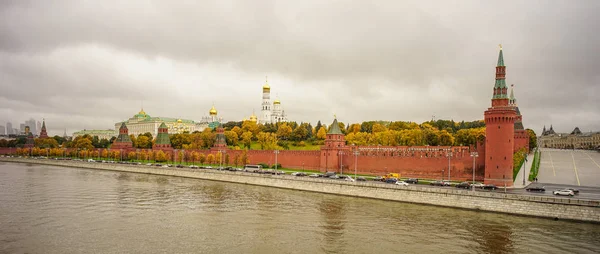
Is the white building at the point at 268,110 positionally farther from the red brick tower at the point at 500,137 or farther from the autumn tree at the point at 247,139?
the red brick tower at the point at 500,137

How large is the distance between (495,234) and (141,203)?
90.1 ft

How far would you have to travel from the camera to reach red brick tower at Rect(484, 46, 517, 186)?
39125 mm

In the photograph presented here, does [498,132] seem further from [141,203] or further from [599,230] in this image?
[141,203]

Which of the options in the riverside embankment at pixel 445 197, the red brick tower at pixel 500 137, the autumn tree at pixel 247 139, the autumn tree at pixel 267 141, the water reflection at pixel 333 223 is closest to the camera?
the water reflection at pixel 333 223

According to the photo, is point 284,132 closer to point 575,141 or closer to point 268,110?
point 268,110

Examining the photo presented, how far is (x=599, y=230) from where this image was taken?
26719 millimetres

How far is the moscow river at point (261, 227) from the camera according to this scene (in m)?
23.0

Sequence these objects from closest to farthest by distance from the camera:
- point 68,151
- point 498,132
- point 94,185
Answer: point 498,132, point 94,185, point 68,151

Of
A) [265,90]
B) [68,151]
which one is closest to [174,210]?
[68,151]

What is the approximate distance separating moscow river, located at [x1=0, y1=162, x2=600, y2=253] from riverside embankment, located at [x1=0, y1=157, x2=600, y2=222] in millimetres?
852

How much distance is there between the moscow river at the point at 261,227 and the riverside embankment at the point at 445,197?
2.80 ft

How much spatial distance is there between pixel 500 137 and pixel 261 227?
25.6 metres

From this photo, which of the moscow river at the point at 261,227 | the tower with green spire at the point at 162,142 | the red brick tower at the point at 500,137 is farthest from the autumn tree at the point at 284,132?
the red brick tower at the point at 500,137

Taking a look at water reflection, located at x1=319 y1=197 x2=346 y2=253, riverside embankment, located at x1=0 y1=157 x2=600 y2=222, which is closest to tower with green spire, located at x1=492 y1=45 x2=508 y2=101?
riverside embankment, located at x1=0 y1=157 x2=600 y2=222
